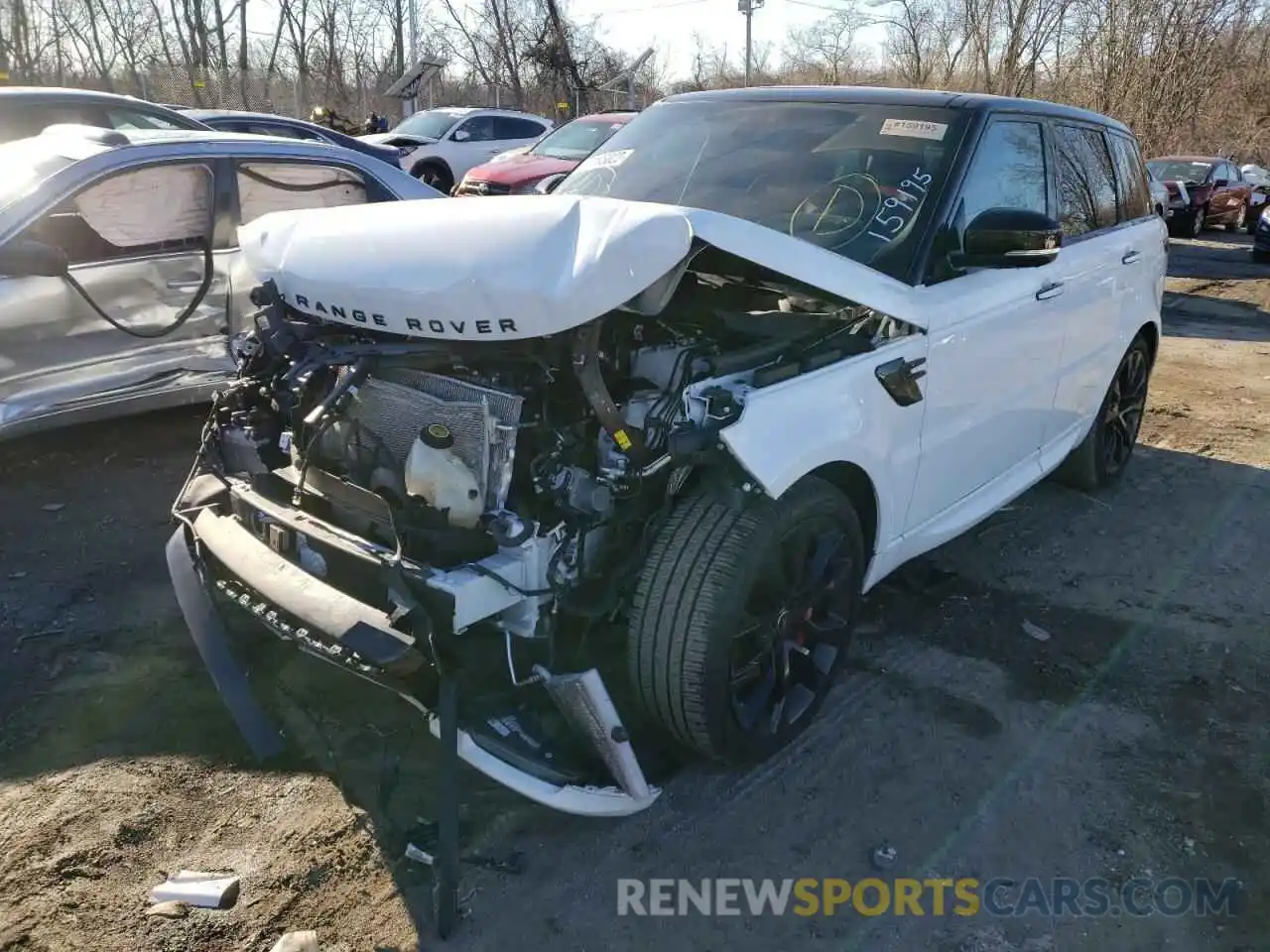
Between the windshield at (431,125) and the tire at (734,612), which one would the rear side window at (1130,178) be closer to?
the tire at (734,612)

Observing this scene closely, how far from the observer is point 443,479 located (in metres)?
2.49

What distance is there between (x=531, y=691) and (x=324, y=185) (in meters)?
3.92

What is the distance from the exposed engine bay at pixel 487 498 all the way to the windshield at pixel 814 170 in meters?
0.66

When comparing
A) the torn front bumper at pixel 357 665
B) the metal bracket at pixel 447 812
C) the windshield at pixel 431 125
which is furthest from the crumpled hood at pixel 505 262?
the windshield at pixel 431 125

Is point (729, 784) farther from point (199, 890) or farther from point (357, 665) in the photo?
point (199, 890)

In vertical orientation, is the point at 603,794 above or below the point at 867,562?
below

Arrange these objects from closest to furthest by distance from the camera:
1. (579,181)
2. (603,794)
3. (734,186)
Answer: (603,794) → (734,186) → (579,181)

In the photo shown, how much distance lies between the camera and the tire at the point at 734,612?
8.39 feet

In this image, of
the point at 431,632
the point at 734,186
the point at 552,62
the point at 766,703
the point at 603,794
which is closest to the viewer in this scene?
the point at 431,632

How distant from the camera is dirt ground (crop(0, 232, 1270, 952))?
242cm

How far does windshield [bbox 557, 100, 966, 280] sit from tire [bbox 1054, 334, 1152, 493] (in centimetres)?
203

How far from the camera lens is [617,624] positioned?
2705mm

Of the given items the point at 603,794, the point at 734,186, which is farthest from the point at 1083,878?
the point at 734,186

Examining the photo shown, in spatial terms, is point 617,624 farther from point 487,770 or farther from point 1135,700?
point 1135,700
